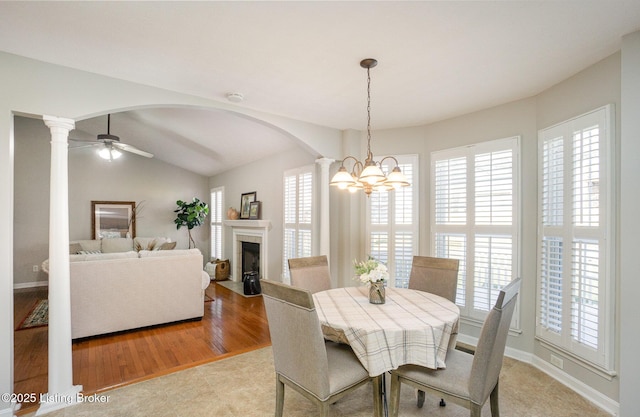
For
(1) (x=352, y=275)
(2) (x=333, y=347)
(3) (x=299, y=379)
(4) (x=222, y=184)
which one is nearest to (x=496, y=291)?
(1) (x=352, y=275)

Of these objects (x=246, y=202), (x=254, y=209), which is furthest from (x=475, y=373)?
(x=246, y=202)

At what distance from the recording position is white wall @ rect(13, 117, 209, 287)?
20.3ft

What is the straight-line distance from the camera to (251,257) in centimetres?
645

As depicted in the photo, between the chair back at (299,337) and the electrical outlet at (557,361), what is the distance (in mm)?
2246

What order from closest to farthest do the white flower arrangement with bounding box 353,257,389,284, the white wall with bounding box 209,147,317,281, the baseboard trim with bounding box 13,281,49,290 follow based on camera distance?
the white flower arrangement with bounding box 353,257,389,284 < the white wall with bounding box 209,147,317,281 < the baseboard trim with bounding box 13,281,49,290

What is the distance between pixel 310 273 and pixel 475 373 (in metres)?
1.72

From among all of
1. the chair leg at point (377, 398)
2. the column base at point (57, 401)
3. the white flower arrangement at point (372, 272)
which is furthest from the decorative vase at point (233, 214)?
the chair leg at point (377, 398)

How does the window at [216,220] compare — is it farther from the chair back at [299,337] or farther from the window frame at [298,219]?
the chair back at [299,337]

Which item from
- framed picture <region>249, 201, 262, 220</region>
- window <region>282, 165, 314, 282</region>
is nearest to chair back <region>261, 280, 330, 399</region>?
window <region>282, 165, 314, 282</region>

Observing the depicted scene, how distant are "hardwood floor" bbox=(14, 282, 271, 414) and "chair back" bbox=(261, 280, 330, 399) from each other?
160cm

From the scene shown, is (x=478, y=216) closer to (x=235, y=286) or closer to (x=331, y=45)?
(x=331, y=45)

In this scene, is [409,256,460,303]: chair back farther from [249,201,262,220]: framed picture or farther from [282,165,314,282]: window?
[249,201,262,220]: framed picture

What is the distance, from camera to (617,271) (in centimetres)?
222

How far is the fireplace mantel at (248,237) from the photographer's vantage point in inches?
231
